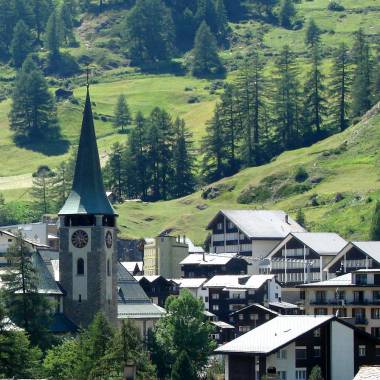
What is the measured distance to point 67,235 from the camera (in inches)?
6127

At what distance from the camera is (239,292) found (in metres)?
184

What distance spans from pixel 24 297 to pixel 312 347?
28.0 meters

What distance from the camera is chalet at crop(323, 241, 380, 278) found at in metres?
172

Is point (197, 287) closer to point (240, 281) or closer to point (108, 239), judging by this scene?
point (240, 281)

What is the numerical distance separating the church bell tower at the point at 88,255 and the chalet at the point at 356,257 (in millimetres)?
25216

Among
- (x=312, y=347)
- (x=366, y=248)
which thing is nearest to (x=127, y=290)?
(x=366, y=248)

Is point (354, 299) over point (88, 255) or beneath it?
beneath

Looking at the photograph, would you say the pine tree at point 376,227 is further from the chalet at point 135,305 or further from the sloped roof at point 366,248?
the chalet at point 135,305

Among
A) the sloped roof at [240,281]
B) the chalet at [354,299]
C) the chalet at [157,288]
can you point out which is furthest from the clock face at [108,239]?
the sloped roof at [240,281]

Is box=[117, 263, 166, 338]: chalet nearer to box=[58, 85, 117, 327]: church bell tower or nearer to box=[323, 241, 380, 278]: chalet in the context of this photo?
box=[58, 85, 117, 327]: church bell tower

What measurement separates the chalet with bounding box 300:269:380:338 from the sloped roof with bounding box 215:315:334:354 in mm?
21945

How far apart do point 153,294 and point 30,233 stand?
55.5ft

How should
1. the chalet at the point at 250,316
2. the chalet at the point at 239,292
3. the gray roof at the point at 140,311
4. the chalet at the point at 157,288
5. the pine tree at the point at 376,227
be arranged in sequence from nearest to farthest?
the gray roof at the point at 140,311 < the chalet at the point at 250,316 < the chalet at the point at 239,292 < the chalet at the point at 157,288 < the pine tree at the point at 376,227

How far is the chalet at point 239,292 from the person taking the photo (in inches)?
7190
